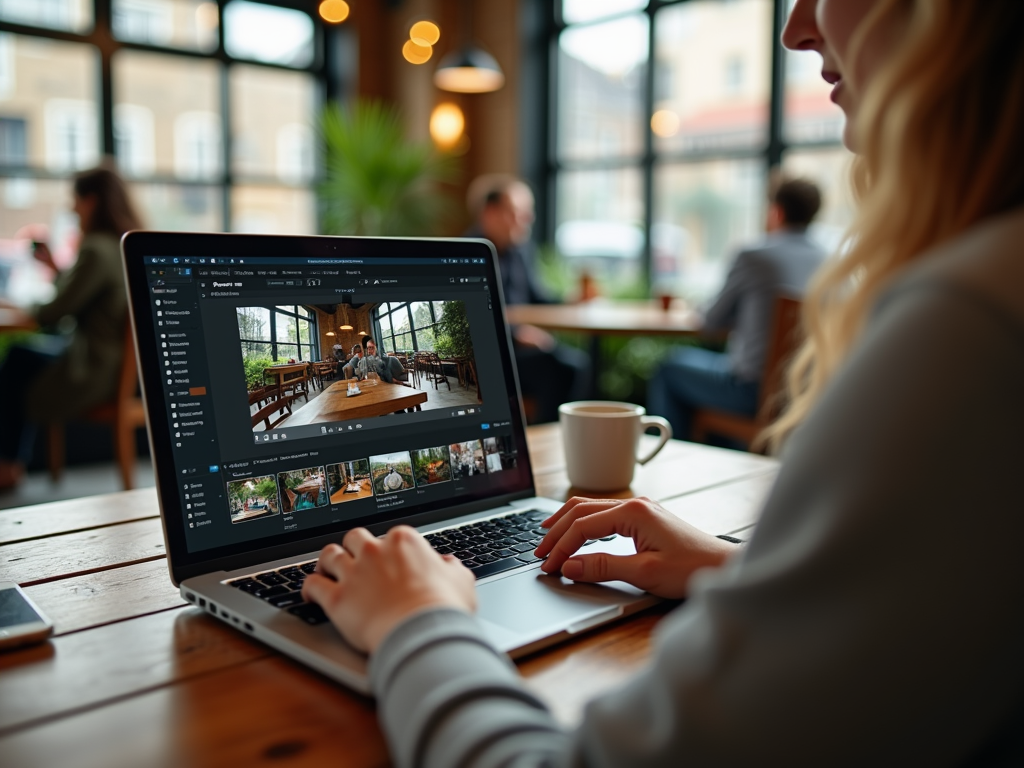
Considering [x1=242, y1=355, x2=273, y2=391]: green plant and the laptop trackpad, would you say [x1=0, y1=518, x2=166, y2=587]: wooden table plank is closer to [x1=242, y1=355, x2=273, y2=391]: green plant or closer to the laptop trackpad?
[x1=242, y1=355, x2=273, y2=391]: green plant

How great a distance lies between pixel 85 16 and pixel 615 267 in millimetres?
3338

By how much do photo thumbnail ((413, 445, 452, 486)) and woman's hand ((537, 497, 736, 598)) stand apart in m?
0.17

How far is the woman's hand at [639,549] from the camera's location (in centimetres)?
75

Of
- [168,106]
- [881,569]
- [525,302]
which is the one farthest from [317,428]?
[168,106]

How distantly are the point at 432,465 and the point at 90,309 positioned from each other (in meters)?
2.86

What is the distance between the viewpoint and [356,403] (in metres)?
0.88

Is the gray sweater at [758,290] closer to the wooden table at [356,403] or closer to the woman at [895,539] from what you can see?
the wooden table at [356,403]

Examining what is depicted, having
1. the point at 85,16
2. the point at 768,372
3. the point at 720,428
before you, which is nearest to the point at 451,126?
the point at 85,16

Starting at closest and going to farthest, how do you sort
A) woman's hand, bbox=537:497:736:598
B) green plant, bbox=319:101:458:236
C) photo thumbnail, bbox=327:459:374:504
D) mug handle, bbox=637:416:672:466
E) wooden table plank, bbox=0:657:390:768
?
1. wooden table plank, bbox=0:657:390:768
2. woman's hand, bbox=537:497:736:598
3. photo thumbnail, bbox=327:459:374:504
4. mug handle, bbox=637:416:672:466
5. green plant, bbox=319:101:458:236

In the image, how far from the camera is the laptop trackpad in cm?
68

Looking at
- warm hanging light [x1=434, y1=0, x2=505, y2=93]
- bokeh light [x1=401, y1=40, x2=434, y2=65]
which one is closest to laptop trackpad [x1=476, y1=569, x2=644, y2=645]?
warm hanging light [x1=434, y1=0, x2=505, y2=93]

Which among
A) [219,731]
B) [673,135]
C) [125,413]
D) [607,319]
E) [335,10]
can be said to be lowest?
[125,413]

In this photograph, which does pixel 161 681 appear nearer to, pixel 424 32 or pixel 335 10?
pixel 424 32

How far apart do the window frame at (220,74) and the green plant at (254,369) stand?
15.3 ft
